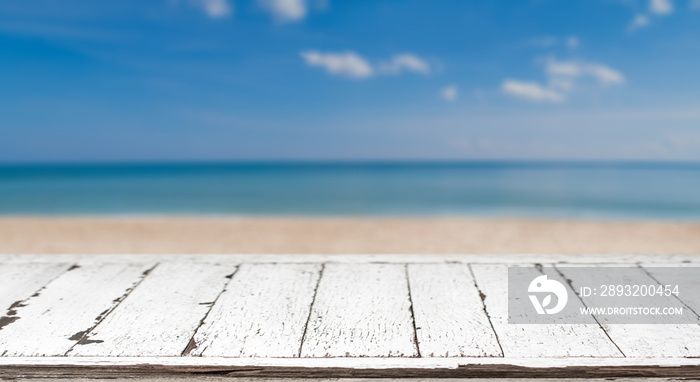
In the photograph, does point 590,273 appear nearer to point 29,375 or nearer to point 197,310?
point 197,310

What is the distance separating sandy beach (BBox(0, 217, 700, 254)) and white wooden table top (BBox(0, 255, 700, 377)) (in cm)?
551

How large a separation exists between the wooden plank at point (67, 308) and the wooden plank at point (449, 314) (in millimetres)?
1049

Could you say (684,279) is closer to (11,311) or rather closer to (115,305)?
(115,305)

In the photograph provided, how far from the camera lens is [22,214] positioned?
15312 millimetres

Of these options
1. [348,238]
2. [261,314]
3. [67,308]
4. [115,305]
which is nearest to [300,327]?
[261,314]

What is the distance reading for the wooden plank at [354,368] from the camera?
1348 mm

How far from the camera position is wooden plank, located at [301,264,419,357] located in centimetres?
147

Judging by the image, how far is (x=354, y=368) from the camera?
136 centimetres

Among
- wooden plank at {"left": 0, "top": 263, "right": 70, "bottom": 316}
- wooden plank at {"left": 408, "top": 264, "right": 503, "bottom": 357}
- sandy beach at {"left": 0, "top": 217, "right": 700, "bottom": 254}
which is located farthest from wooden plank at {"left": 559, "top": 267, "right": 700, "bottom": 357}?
sandy beach at {"left": 0, "top": 217, "right": 700, "bottom": 254}

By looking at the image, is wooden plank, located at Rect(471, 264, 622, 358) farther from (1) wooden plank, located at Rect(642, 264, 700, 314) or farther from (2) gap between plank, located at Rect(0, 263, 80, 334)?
(2) gap between plank, located at Rect(0, 263, 80, 334)

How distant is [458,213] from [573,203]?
4919mm

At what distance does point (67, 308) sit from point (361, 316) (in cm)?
102

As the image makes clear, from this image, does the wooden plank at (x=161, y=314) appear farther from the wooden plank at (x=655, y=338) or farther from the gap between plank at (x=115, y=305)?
the wooden plank at (x=655, y=338)

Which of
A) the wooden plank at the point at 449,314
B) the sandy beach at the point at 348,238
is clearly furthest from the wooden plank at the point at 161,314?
the sandy beach at the point at 348,238
